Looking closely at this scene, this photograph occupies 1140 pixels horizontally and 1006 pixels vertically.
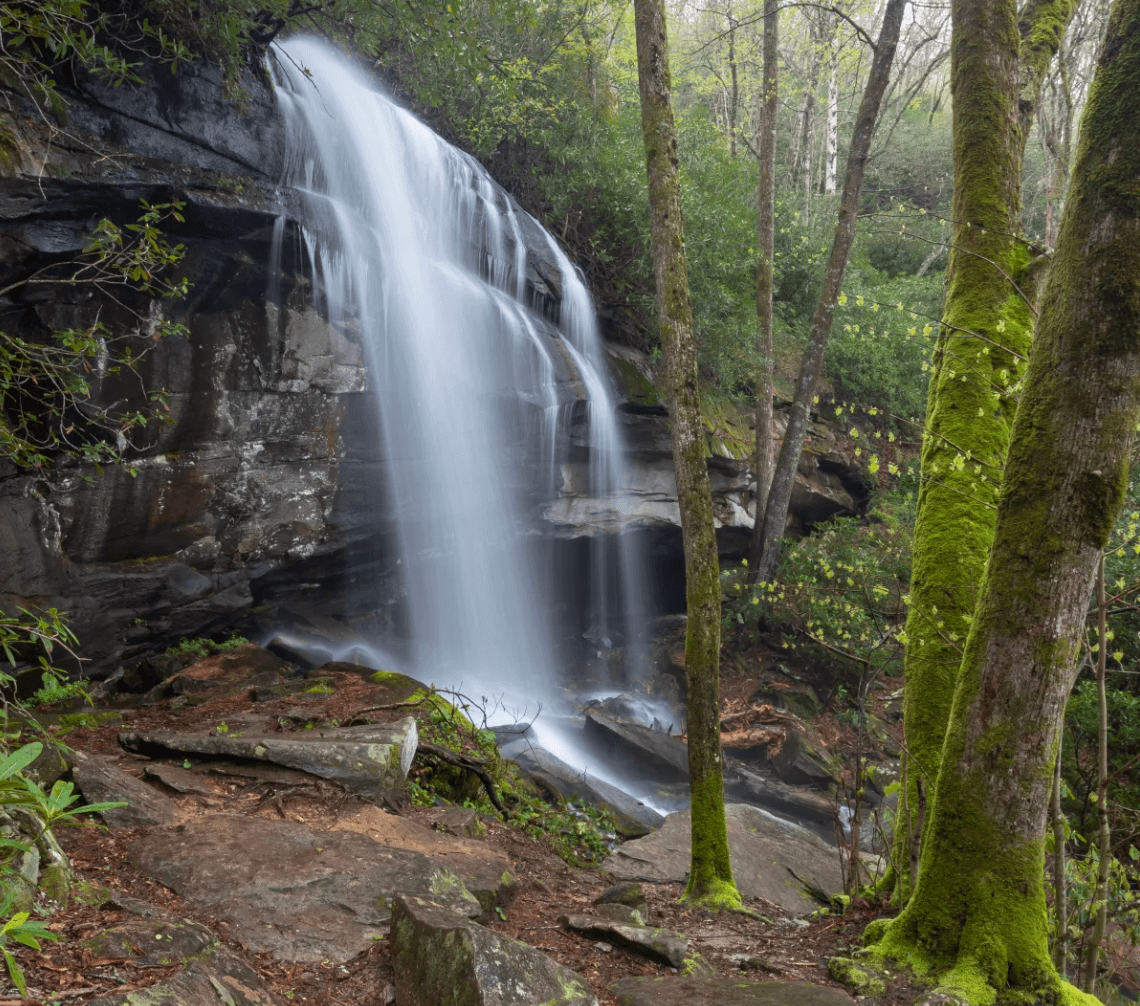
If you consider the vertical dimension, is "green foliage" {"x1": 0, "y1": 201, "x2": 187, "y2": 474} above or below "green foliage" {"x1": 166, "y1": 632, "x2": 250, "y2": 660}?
above

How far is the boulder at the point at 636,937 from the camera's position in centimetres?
403

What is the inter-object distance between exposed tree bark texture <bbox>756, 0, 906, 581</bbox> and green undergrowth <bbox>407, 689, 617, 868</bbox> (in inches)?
295

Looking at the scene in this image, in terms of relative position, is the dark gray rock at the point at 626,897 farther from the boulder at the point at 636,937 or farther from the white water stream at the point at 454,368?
the white water stream at the point at 454,368

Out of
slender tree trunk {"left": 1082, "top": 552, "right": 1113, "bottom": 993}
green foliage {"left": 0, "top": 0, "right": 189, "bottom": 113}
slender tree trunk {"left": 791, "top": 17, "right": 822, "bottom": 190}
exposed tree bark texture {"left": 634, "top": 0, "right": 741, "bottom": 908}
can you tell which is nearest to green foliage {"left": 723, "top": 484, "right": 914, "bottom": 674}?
exposed tree bark texture {"left": 634, "top": 0, "right": 741, "bottom": 908}

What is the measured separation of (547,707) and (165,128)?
9.66 metres

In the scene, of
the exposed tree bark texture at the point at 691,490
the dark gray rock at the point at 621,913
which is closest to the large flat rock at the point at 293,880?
the dark gray rock at the point at 621,913

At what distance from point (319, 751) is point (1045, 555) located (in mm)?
5044

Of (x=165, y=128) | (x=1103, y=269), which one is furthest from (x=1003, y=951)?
(x=165, y=128)

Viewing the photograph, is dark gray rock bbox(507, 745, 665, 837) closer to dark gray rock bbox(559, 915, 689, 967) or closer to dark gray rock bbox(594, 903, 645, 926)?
dark gray rock bbox(594, 903, 645, 926)

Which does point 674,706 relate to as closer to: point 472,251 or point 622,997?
point 472,251

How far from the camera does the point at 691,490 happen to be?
18.5 ft

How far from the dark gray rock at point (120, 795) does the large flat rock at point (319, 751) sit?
920 mm

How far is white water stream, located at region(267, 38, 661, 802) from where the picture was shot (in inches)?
424

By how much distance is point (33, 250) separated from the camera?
7.53 metres
